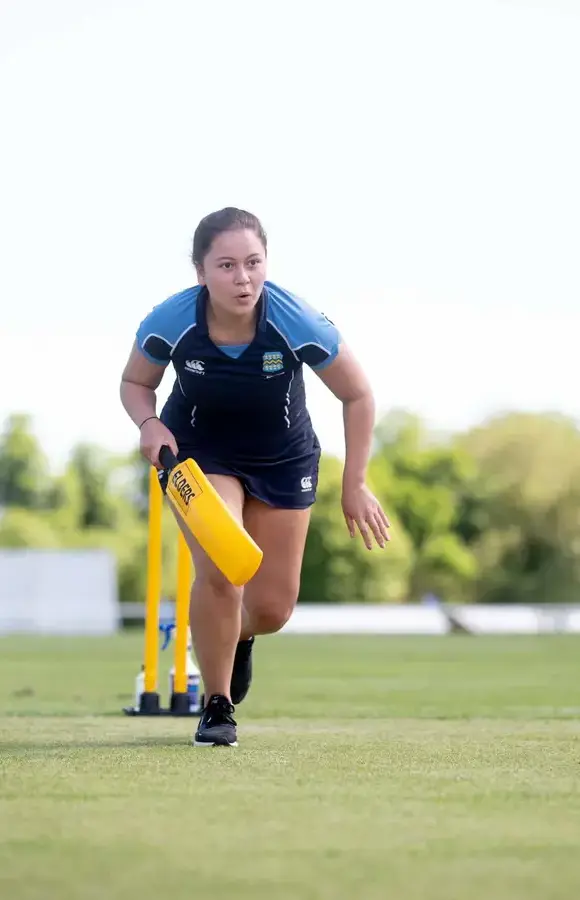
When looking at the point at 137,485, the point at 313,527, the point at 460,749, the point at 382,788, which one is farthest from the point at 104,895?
the point at 137,485

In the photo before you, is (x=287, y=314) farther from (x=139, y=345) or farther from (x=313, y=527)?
(x=313, y=527)

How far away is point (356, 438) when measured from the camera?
621cm

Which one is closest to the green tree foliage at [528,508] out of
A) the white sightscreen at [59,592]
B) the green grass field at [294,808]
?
the white sightscreen at [59,592]

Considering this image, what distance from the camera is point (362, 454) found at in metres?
6.21

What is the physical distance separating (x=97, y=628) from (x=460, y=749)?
35864 mm

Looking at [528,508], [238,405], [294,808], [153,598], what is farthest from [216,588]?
[528,508]

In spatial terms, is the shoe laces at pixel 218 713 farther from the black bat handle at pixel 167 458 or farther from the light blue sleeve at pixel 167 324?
the light blue sleeve at pixel 167 324

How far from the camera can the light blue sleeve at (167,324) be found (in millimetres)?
5977

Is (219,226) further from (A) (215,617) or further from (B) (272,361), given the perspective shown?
(A) (215,617)

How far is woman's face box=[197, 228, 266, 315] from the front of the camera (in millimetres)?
5844

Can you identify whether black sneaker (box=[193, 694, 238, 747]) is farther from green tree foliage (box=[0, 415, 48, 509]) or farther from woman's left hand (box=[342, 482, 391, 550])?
green tree foliage (box=[0, 415, 48, 509])

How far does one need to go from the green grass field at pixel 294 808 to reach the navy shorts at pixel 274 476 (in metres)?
0.93

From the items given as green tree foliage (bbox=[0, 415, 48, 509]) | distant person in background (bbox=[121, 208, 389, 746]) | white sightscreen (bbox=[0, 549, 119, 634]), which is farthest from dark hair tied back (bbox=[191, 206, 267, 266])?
green tree foliage (bbox=[0, 415, 48, 509])

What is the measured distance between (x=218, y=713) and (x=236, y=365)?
127 cm
